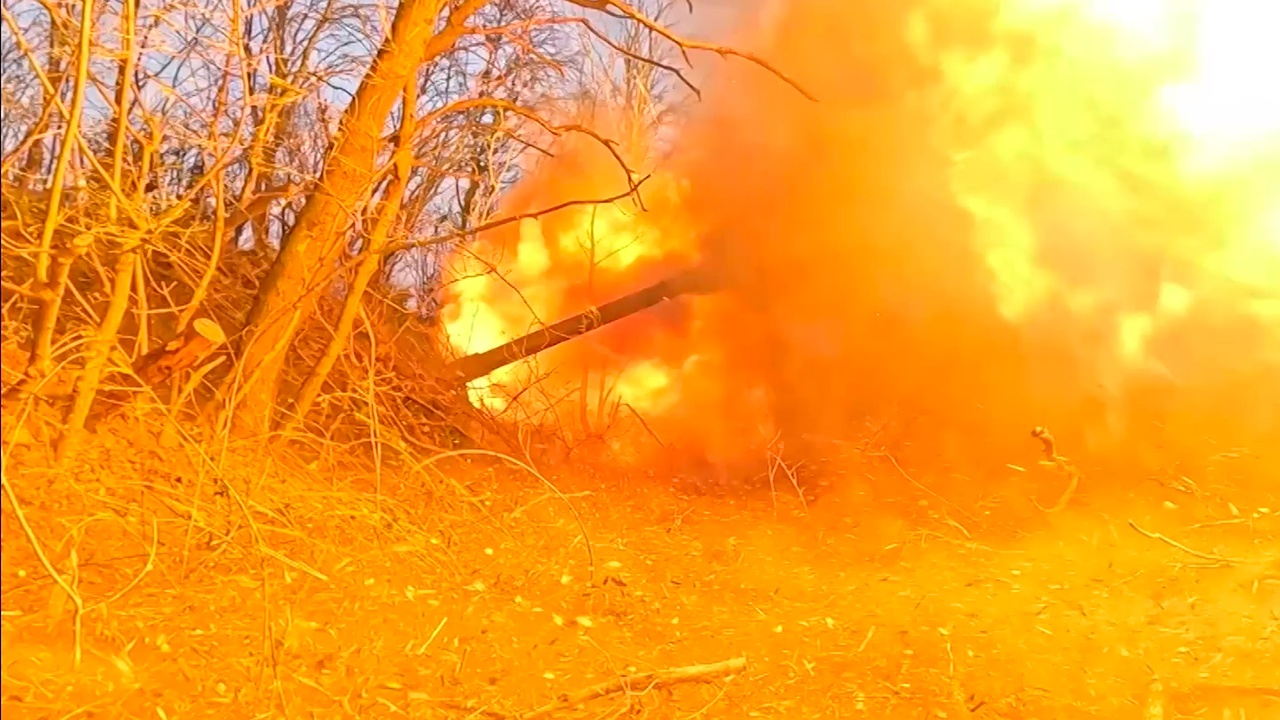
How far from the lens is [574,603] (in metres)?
4.23

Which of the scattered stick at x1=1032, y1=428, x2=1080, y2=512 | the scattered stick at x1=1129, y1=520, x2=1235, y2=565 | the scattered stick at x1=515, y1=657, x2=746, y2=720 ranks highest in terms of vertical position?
the scattered stick at x1=1032, y1=428, x2=1080, y2=512

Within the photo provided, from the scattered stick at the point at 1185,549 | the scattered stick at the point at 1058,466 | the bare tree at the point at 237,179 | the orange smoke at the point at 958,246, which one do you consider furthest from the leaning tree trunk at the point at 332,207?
the scattered stick at the point at 1185,549

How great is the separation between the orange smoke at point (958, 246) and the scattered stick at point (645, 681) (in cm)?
323

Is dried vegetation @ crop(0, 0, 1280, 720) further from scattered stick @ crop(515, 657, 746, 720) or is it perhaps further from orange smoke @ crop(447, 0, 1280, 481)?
orange smoke @ crop(447, 0, 1280, 481)

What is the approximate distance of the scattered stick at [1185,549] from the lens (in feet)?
16.0

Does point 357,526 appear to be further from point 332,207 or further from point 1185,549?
point 1185,549

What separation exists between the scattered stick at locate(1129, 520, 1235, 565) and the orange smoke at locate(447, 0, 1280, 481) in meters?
1.03

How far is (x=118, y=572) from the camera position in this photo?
3.10m

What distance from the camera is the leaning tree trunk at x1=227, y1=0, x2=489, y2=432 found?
4.54m

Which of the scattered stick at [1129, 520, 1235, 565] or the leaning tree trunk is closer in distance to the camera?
the leaning tree trunk

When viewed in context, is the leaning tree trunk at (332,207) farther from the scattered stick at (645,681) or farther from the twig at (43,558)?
the scattered stick at (645,681)

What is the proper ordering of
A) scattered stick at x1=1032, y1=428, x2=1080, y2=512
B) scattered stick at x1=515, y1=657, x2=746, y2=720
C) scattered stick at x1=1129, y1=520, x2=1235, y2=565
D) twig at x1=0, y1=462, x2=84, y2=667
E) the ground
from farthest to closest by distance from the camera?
scattered stick at x1=1032, y1=428, x2=1080, y2=512, scattered stick at x1=1129, y1=520, x2=1235, y2=565, scattered stick at x1=515, y1=657, x2=746, y2=720, the ground, twig at x1=0, y1=462, x2=84, y2=667

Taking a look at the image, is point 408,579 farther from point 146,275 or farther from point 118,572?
point 146,275

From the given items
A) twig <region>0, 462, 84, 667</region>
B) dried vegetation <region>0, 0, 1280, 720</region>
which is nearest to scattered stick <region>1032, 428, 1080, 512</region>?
dried vegetation <region>0, 0, 1280, 720</region>
